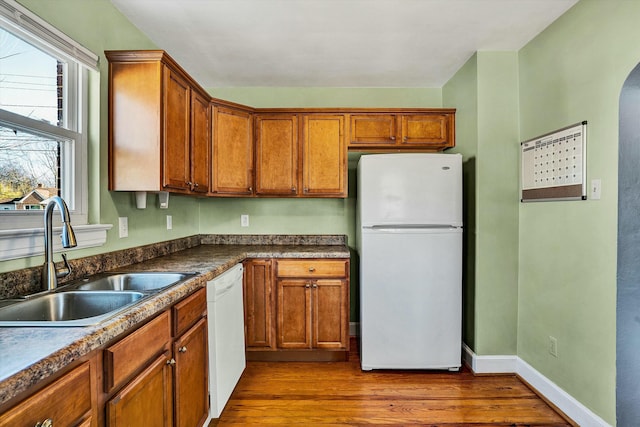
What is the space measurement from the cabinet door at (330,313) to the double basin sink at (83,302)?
4.06 ft

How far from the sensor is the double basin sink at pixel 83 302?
113cm

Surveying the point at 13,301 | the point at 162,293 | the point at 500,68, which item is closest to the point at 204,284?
the point at 162,293

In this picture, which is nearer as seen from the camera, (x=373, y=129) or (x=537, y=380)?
(x=537, y=380)

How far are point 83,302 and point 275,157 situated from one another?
1880mm

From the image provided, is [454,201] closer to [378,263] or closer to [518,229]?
[518,229]

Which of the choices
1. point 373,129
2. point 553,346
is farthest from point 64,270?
point 553,346

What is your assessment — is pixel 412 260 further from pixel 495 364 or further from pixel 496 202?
pixel 495 364

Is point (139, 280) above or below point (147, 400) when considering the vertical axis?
above

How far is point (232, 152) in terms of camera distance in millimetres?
2785

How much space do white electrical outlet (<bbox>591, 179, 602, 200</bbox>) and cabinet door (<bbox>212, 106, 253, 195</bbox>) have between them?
2.40 meters

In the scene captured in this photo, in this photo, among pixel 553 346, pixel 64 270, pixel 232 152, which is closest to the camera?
pixel 64 270

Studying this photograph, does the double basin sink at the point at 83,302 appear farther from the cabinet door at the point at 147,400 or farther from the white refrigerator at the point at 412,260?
the white refrigerator at the point at 412,260

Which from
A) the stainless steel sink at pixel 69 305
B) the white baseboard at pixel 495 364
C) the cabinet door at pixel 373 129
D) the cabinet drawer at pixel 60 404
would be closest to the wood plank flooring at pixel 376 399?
the white baseboard at pixel 495 364

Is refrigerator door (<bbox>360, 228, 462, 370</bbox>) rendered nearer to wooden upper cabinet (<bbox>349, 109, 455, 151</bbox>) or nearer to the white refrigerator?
the white refrigerator
